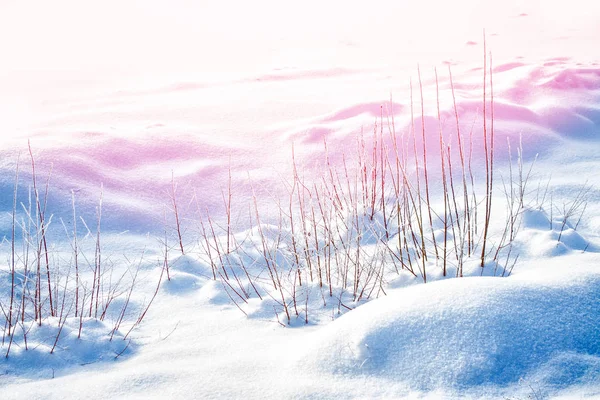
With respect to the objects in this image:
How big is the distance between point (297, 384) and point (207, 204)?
164cm

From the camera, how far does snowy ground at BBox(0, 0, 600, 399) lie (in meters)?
1.31

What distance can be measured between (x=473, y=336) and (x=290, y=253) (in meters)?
0.76

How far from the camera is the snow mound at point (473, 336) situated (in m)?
1.23

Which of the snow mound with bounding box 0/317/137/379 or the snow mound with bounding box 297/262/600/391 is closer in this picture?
the snow mound with bounding box 297/262/600/391

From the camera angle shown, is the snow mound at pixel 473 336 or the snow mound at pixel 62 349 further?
the snow mound at pixel 62 349

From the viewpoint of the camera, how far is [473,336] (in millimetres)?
1298

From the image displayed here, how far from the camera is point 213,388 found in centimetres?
132

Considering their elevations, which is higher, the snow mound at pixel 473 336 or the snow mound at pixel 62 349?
the snow mound at pixel 473 336

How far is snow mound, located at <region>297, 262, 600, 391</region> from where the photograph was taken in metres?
1.23

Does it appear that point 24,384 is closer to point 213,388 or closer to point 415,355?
point 213,388

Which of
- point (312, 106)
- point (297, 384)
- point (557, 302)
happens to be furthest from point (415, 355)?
point (312, 106)

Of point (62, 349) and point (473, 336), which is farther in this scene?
point (62, 349)

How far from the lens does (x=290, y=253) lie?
1.90 metres

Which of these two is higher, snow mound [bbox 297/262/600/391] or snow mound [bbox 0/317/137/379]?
snow mound [bbox 297/262/600/391]
